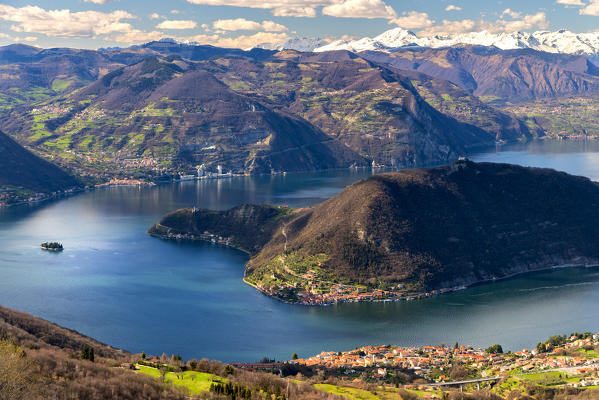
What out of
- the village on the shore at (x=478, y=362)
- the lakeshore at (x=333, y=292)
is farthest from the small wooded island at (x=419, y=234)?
the village on the shore at (x=478, y=362)

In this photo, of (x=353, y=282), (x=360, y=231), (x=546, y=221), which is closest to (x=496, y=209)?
(x=546, y=221)

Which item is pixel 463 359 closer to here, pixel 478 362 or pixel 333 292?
pixel 478 362

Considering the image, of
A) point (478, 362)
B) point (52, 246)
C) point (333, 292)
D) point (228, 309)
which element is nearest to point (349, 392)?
point (478, 362)

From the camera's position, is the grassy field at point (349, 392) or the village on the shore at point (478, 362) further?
the village on the shore at point (478, 362)

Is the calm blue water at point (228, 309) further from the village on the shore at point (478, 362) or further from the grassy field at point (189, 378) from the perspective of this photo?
the grassy field at point (189, 378)

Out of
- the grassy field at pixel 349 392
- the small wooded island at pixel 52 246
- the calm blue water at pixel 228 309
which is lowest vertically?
the calm blue water at pixel 228 309
